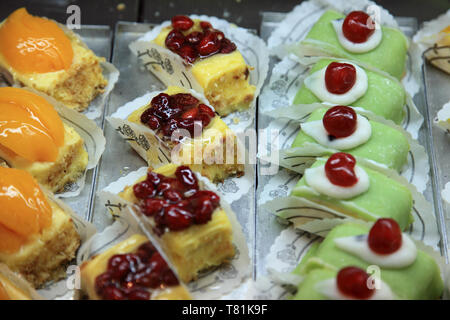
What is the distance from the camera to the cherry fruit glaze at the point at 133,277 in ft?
9.50

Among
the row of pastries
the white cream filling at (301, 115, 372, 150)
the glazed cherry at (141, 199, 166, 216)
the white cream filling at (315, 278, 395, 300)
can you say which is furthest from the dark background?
the white cream filling at (315, 278, 395, 300)

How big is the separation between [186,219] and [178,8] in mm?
1993

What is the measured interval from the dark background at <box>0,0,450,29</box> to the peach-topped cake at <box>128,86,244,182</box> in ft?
3.43

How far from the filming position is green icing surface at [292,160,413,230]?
3191 millimetres

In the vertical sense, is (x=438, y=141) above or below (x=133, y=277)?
above

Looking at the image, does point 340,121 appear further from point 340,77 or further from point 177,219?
point 177,219

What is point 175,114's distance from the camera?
142 inches

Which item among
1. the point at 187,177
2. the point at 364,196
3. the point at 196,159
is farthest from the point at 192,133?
the point at 364,196

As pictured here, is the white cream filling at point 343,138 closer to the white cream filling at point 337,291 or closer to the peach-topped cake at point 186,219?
the peach-topped cake at point 186,219

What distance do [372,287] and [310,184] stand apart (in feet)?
2.19

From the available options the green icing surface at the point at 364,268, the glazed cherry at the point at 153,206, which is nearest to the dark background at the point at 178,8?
the glazed cherry at the point at 153,206

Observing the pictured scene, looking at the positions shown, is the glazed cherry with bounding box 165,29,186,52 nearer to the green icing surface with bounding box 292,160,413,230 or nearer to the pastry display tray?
the pastry display tray
